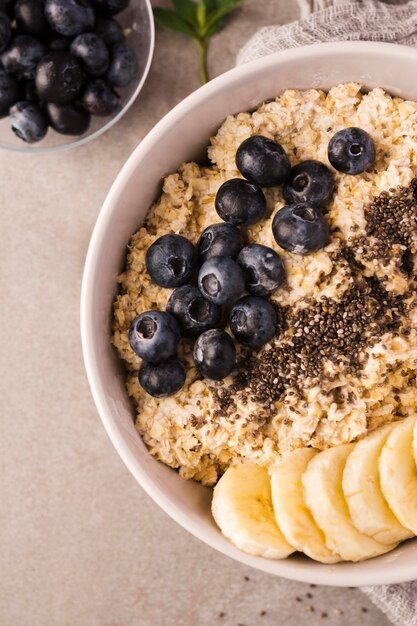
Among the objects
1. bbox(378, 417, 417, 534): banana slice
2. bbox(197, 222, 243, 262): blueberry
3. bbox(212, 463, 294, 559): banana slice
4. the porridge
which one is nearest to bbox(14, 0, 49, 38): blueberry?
the porridge

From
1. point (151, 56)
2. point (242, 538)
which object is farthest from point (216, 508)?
point (151, 56)

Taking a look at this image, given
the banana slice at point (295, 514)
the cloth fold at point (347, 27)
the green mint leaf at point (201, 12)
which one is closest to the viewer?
the banana slice at point (295, 514)

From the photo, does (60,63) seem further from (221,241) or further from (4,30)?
(221,241)

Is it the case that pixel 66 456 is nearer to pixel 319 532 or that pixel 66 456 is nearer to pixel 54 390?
pixel 54 390

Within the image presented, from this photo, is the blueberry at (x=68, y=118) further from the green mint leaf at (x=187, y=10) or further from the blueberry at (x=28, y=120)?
the green mint leaf at (x=187, y=10)

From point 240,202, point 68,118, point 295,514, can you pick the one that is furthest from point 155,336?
point 68,118

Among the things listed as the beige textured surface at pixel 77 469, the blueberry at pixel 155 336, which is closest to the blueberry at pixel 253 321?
the blueberry at pixel 155 336

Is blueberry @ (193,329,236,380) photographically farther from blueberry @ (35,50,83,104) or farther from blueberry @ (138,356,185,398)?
blueberry @ (35,50,83,104)
